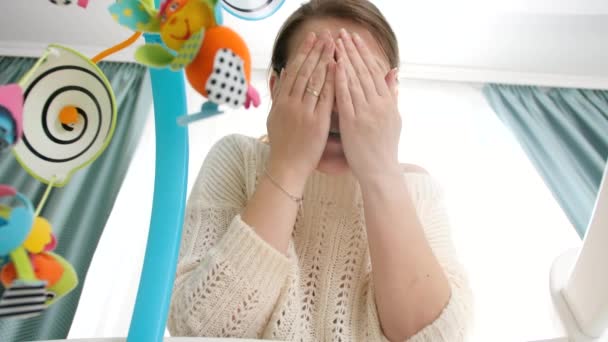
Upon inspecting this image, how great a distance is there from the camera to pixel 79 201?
1434 mm

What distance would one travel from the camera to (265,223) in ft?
1.82

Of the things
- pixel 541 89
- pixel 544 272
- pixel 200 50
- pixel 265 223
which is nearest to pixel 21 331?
pixel 265 223

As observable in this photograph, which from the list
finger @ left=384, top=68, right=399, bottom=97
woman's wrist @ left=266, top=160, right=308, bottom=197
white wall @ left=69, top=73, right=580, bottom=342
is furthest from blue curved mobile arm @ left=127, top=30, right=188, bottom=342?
white wall @ left=69, top=73, right=580, bottom=342

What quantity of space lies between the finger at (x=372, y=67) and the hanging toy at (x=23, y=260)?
1.88ft

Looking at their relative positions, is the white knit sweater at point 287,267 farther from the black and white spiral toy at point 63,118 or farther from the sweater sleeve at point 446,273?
the black and white spiral toy at point 63,118

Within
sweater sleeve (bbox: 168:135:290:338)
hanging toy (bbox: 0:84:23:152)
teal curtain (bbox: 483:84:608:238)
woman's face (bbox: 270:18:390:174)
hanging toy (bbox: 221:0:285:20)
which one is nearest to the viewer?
hanging toy (bbox: 0:84:23:152)

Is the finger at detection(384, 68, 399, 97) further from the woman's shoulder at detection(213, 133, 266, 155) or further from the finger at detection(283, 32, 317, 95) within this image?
the woman's shoulder at detection(213, 133, 266, 155)

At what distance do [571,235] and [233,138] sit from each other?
4.28ft

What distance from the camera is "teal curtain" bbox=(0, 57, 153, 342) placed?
3.91 feet

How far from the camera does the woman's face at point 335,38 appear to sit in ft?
2.37

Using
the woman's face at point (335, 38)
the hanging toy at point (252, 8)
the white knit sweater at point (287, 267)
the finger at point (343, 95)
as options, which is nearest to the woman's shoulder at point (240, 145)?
the white knit sweater at point (287, 267)

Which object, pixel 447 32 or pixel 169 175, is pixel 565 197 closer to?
pixel 447 32

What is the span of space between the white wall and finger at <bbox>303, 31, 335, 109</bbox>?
2.62 ft

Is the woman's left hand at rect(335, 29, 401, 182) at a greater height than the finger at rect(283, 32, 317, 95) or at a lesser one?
lesser
